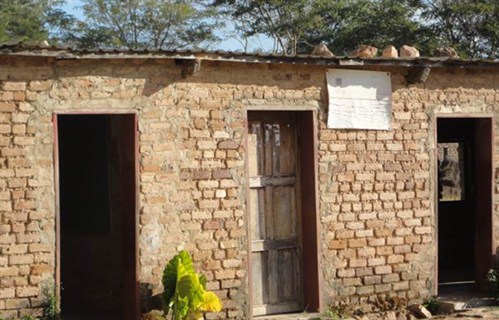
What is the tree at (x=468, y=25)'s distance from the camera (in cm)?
2338

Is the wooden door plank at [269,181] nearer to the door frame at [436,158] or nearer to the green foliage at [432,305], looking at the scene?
the door frame at [436,158]

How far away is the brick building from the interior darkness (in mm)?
3150

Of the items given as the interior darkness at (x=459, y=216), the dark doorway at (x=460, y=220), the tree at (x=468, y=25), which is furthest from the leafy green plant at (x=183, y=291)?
the tree at (x=468, y=25)

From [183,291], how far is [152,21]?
22900 mm

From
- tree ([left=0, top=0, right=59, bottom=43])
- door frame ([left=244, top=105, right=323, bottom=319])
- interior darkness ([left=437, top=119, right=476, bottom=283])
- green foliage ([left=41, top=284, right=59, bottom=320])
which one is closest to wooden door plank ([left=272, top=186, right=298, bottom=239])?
door frame ([left=244, top=105, right=323, bottom=319])

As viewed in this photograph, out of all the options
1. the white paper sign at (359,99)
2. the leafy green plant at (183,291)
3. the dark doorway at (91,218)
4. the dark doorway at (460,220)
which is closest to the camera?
the leafy green plant at (183,291)

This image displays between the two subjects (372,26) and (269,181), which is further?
(372,26)

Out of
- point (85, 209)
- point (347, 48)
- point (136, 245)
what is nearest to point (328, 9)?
point (347, 48)

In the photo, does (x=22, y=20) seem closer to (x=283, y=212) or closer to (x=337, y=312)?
(x=283, y=212)

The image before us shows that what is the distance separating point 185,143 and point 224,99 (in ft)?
2.17

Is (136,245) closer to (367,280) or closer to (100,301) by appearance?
(100,301)

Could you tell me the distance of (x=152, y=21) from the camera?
96.6 ft

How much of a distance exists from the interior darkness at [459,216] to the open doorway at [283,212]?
4732 millimetres

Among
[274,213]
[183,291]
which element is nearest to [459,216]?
[274,213]
